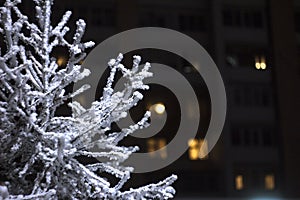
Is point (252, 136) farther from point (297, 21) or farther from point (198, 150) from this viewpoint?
point (297, 21)

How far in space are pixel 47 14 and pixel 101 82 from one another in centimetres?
2266

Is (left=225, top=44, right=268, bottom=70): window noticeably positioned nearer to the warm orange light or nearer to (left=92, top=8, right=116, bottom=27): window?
the warm orange light

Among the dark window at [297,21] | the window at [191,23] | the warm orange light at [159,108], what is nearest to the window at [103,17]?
the window at [191,23]

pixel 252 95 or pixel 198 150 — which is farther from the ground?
pixel 252 95

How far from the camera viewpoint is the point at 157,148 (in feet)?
95.5

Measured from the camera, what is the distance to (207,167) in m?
29.5

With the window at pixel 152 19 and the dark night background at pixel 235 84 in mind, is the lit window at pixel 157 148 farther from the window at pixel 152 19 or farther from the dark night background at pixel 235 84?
the window at pixel 152 19

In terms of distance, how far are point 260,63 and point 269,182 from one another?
6.41 meters

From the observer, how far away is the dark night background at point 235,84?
2933 cm

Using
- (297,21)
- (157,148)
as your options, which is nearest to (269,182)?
(157,148)

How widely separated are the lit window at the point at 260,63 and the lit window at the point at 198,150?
556 cm

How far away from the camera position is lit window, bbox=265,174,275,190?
3020cm

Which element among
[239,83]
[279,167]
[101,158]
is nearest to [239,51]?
[239,83]

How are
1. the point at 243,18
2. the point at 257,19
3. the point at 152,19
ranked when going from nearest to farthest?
1. the point at 152,19
2. the point at 243,18
3. the point at 257,19
